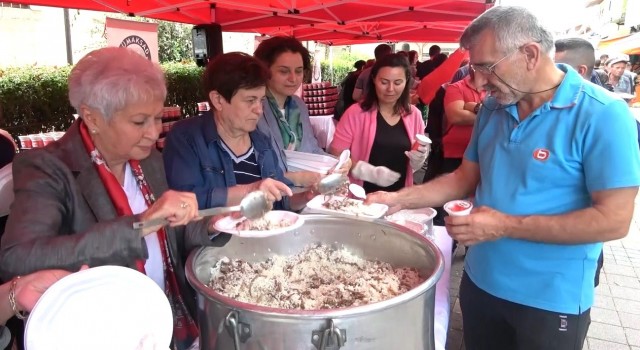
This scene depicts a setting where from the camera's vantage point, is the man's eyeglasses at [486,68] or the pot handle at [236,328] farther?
the man's eyeglasses at [486,68]

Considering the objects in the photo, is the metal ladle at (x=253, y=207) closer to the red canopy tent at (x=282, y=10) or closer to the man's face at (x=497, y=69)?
the man's face at (x=497, y=69)

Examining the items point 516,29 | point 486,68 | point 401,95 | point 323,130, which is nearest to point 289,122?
point 401,95

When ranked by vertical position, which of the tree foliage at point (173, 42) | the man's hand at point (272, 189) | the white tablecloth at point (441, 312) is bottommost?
the white tablecloth at point (441, 312)

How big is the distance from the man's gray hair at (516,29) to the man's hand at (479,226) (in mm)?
485

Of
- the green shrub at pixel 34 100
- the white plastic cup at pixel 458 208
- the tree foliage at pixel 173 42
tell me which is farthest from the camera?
the tree foliage at pixel 173 42

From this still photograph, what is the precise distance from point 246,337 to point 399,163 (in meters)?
2.00

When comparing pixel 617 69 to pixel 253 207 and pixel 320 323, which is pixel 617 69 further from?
pixel 320 323

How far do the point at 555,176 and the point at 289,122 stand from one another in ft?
4.87

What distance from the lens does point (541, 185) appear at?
1.35 meters

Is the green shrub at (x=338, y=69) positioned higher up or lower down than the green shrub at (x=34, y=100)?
higher up

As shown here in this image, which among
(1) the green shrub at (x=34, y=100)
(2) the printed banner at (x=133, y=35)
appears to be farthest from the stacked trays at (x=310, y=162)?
(1) the green shrub at (x=34, y=100)

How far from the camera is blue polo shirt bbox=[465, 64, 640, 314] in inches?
47.7

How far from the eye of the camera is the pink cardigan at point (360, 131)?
2.82 m

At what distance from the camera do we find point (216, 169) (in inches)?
68.3
